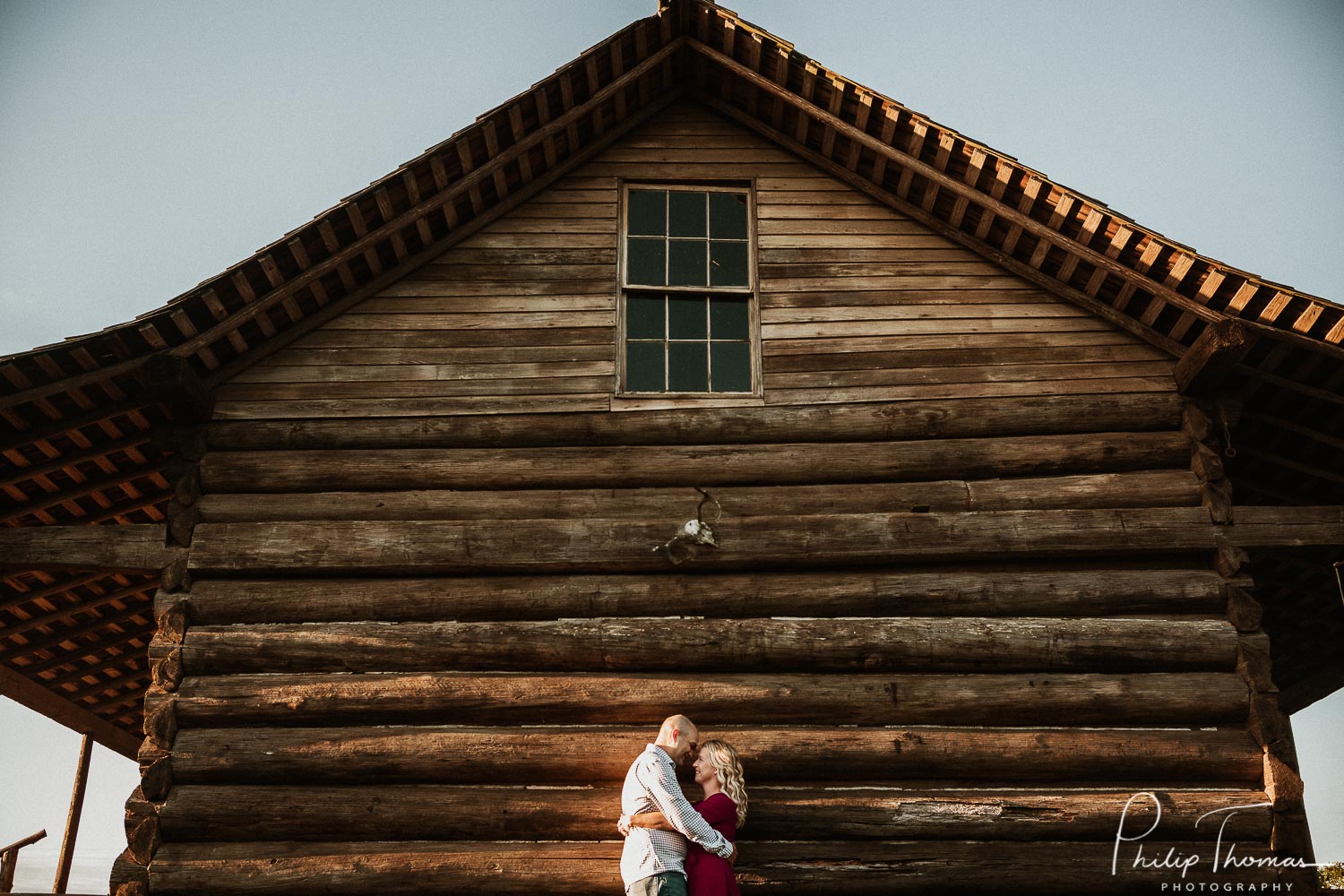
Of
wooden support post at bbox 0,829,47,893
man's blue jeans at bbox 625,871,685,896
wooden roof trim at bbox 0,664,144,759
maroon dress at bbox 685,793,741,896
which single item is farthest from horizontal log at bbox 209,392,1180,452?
wooden support post at bbox 0,829,47,893

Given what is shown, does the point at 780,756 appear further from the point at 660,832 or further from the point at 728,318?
the point at 728,318

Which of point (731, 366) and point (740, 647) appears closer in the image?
point (740, 647)

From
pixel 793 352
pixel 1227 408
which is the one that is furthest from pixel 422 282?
pixel 1227 408

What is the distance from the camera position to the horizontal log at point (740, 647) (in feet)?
26.4

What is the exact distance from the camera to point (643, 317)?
9.82 m

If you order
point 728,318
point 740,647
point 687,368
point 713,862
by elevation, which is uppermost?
point 728,318

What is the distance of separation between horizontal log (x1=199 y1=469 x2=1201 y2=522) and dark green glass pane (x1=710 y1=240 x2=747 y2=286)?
2.32 m

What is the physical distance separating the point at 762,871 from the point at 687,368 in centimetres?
434

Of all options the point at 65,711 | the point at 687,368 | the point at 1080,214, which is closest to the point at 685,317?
the point at 687,368

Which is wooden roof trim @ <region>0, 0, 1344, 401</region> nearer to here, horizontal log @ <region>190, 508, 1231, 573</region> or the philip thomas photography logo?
horizontal log @ <region>190, 508, 1231, 573</region>

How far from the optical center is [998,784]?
7793mm

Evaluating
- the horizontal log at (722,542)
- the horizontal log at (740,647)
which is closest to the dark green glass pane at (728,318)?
the horizontal log at (722,542)

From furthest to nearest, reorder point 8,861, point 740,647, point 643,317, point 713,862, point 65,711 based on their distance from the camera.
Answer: point 65,711 → point 8,861 → point 643,317 → point 740,647 → point 713,862

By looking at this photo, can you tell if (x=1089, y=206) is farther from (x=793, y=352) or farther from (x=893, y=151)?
(x=793, y=352)
